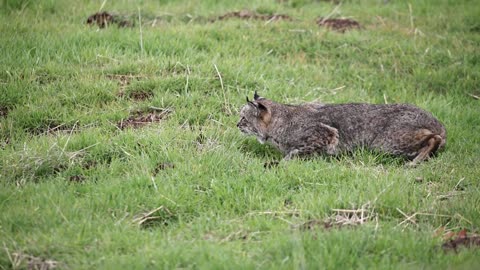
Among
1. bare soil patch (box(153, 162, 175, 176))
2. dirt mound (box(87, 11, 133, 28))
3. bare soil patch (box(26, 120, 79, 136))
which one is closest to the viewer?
bare soil patch (box(153, 162, 175, 176))

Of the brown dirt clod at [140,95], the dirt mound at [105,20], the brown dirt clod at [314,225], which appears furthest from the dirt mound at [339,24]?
the brown dirt clod at [314,225]

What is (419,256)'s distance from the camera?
18.7 ft

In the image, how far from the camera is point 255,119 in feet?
28.5

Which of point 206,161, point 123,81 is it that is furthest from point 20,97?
point 206,161

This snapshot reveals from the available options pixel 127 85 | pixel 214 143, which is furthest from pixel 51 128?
pixel 214 143

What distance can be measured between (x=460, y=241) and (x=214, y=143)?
3400mm

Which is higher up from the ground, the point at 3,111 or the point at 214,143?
the point at 3,111

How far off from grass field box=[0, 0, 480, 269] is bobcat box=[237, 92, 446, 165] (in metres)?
0.22

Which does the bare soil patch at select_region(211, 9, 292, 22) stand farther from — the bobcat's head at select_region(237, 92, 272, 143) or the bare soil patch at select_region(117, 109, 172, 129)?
the bobcat's head at select_region(237, 92, 272, 143)

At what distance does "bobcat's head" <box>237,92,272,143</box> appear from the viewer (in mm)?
8680

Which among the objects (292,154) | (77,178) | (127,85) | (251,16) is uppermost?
(251,16)

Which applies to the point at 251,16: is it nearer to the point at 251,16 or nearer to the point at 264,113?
the point at 251,16

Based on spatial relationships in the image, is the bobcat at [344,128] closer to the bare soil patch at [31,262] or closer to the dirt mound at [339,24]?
the bare soil patch at [31,262]

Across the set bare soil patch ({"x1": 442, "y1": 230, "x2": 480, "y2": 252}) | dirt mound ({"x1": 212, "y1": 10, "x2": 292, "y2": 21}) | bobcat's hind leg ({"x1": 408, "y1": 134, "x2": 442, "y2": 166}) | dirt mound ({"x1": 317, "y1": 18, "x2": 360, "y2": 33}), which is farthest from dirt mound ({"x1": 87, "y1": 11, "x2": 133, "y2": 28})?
bare soil patch ({"x1": 442, "y1": 230, "x2": 480, "y2": 252})
